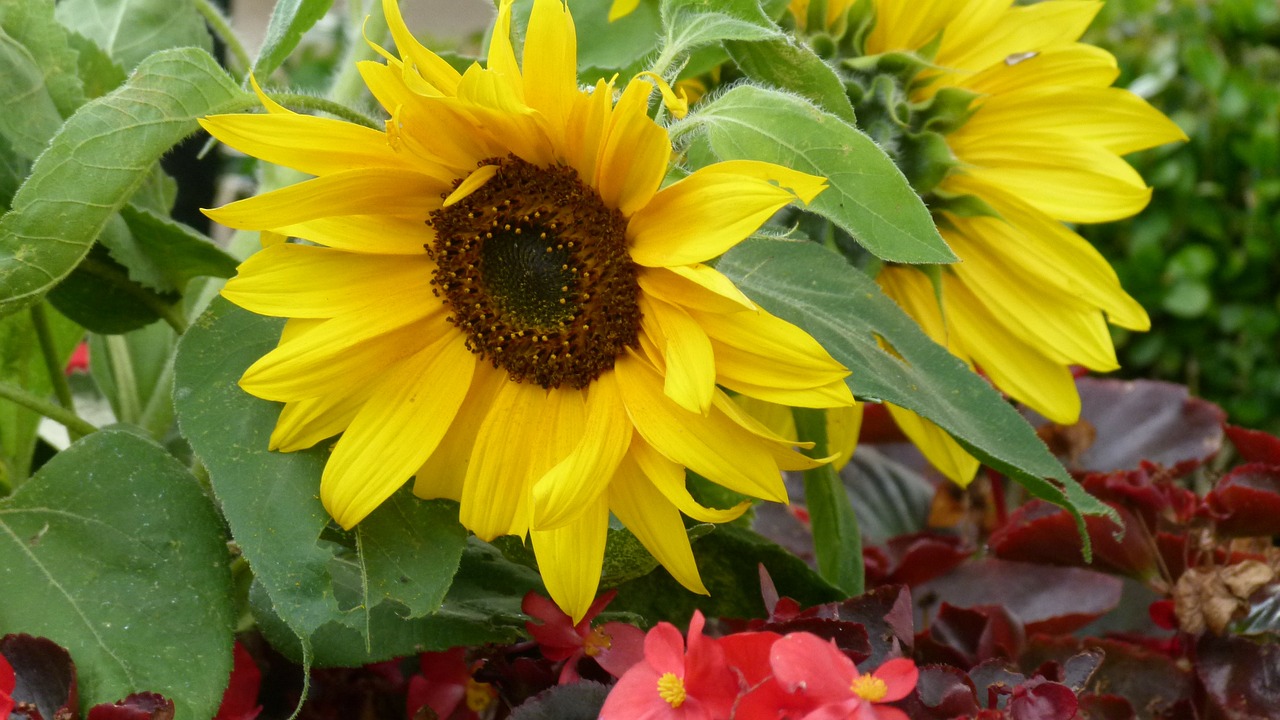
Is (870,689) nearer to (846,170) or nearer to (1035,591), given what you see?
(846,170)

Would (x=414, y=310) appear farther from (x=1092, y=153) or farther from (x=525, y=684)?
(x=1092, y=153)

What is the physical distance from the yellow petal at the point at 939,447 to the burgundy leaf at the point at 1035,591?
Result: 0.05 metres

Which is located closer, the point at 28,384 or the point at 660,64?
the point at 660,64

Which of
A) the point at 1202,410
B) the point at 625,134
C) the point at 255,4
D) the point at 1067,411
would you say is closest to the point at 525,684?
the point at 625,134

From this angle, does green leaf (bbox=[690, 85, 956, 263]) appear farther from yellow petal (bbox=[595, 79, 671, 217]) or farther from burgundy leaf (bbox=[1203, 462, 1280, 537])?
burgundy leaf (bbox=[1203, 462, 1280, 537])

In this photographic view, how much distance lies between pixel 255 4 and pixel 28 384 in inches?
114

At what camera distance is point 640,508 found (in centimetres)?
45

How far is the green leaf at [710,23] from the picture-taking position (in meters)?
0.44

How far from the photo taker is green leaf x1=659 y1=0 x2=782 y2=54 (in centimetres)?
44

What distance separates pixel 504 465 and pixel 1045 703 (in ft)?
0.66

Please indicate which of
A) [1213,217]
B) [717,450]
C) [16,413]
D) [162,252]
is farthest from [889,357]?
[1213,217]

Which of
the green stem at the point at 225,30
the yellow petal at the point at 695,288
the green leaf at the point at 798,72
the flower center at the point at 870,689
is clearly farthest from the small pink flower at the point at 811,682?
the green stem at the point at 225,30

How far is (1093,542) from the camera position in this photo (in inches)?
22.0

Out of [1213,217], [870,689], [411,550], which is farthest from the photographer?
[1213,217]
